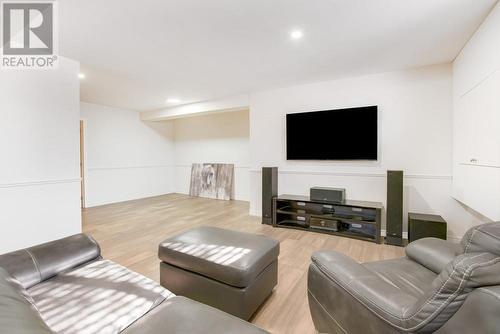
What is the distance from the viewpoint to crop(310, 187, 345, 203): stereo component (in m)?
3.39

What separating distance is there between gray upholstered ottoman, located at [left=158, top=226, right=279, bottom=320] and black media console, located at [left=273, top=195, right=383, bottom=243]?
182cm

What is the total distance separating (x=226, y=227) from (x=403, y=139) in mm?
2942

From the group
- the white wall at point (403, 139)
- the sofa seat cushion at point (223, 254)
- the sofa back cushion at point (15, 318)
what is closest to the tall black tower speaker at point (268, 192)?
the white wall at point (403, 139)

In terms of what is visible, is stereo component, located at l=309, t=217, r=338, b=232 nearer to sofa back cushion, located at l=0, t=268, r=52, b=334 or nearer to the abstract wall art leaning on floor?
the abstract wall art leaning on floor

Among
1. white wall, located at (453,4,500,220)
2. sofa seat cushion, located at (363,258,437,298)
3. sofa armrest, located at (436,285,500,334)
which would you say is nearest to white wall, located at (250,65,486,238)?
white wall, located at (453,4,500,220)

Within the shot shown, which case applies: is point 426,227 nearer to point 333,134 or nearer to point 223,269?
point 333,134

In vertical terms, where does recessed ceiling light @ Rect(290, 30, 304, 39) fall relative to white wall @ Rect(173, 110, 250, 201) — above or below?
above

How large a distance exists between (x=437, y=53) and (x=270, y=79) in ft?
7.01

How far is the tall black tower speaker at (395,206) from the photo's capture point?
3041 mm

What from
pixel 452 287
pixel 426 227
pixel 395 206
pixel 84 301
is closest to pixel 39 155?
pixel 84 301

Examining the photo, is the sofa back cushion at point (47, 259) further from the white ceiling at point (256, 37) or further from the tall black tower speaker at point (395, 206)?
the tall black tower speaker at point (395, 206)

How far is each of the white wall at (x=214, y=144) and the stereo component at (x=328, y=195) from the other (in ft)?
8.51

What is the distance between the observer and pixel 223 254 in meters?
1.69

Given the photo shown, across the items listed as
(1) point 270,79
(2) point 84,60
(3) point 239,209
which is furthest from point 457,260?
(3) point 239,209
